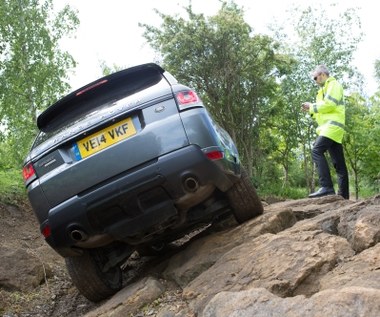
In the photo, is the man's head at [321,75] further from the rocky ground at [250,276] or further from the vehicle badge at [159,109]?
the vehicle badge at [159,109]

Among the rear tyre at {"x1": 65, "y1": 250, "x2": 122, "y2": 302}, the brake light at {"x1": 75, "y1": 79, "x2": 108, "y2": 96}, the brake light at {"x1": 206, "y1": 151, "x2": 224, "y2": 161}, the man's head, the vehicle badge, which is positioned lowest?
the rear tyre at {"x1": 65, "y1": 250, "x2": 122, "y2": 302}

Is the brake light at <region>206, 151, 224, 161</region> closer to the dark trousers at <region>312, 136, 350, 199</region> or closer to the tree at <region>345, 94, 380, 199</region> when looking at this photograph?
the dark trousers at <region>312, 136, 350, 199</region>

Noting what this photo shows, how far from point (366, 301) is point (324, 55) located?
17150 mm

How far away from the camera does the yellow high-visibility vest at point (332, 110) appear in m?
5.86

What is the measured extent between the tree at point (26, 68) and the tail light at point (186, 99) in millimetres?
7227

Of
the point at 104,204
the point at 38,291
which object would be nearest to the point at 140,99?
the point at 104,204

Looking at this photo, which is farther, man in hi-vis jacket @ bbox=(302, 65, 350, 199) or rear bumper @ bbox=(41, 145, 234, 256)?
man in hi-vis jacket @ bbox=(302, 65, 350, 199)

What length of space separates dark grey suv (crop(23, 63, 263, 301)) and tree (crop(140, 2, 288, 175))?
1083 cm

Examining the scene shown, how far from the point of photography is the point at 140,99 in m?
3.29

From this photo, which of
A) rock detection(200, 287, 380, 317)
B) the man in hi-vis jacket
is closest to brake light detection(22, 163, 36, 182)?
rock detection(200, 287, 380, 317)

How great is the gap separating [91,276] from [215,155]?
1.55 meters

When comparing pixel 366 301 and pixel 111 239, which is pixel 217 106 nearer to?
pixel 111 239

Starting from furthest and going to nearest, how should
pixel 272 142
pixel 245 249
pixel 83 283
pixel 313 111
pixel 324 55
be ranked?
pixel 272 142 → pixel 324 55 → pixel 313 111 → pixel 83 283 → pixel 245 249

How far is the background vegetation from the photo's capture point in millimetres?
10750
